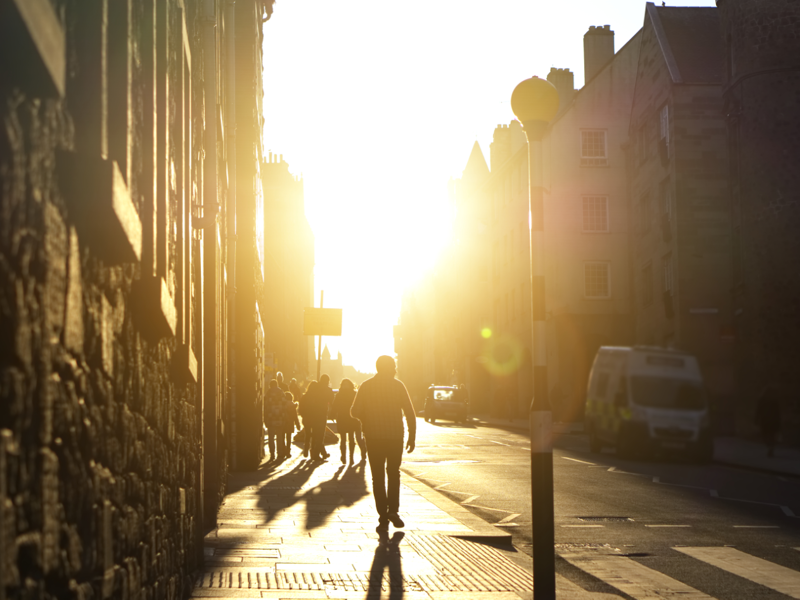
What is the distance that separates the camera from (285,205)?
370 feet

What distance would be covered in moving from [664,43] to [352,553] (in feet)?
123

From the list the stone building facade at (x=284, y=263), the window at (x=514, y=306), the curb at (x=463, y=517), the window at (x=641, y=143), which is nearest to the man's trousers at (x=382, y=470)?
the curb at (x=463, y=517)

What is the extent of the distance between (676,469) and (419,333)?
4106 inches

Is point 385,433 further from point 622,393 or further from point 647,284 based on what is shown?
point 647,284

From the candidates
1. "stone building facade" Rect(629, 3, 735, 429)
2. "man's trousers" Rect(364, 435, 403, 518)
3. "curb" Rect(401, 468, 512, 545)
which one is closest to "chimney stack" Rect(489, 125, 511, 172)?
"stone building facade" Rect(629, 3, 735, 429)

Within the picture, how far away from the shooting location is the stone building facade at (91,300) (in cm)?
217

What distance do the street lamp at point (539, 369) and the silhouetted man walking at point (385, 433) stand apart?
413cm

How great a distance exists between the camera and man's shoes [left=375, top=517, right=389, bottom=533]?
1100 cm

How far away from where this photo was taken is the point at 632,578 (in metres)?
9.02

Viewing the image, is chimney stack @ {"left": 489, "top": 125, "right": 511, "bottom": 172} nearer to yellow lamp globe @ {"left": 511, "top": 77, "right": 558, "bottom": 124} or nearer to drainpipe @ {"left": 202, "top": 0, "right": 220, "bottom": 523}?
drainpipe @ {"left": 202, "top": 0, "right": 220, "bottom": 523}

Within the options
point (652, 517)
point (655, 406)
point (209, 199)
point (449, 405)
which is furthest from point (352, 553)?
point (449, 405)

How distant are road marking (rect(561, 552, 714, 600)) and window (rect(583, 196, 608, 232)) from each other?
4218 centimetres

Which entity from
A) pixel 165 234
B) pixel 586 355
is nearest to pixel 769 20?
pixel 586 355

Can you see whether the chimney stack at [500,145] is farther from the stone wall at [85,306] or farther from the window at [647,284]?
the stone wall at [85,306]
